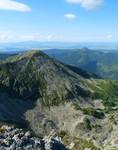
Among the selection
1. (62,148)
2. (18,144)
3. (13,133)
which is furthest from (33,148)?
(13,133)

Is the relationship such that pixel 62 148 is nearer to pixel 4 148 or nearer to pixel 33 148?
pixel 33 148

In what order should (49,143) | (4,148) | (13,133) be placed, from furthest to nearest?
(13,133) < (49,143) < (4,148)

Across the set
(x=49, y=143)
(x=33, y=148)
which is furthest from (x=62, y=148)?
(x=33, y=148)

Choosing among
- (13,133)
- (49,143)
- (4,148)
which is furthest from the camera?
(13,133)

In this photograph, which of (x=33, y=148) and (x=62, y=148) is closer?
(x=33, y=148)

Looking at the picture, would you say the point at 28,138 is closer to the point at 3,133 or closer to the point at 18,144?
the point at 18,144

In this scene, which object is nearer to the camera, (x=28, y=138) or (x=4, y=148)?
(x=4, y=148)

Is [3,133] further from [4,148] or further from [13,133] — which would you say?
[4,148]

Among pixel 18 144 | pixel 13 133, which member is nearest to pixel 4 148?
pixel 18 144
